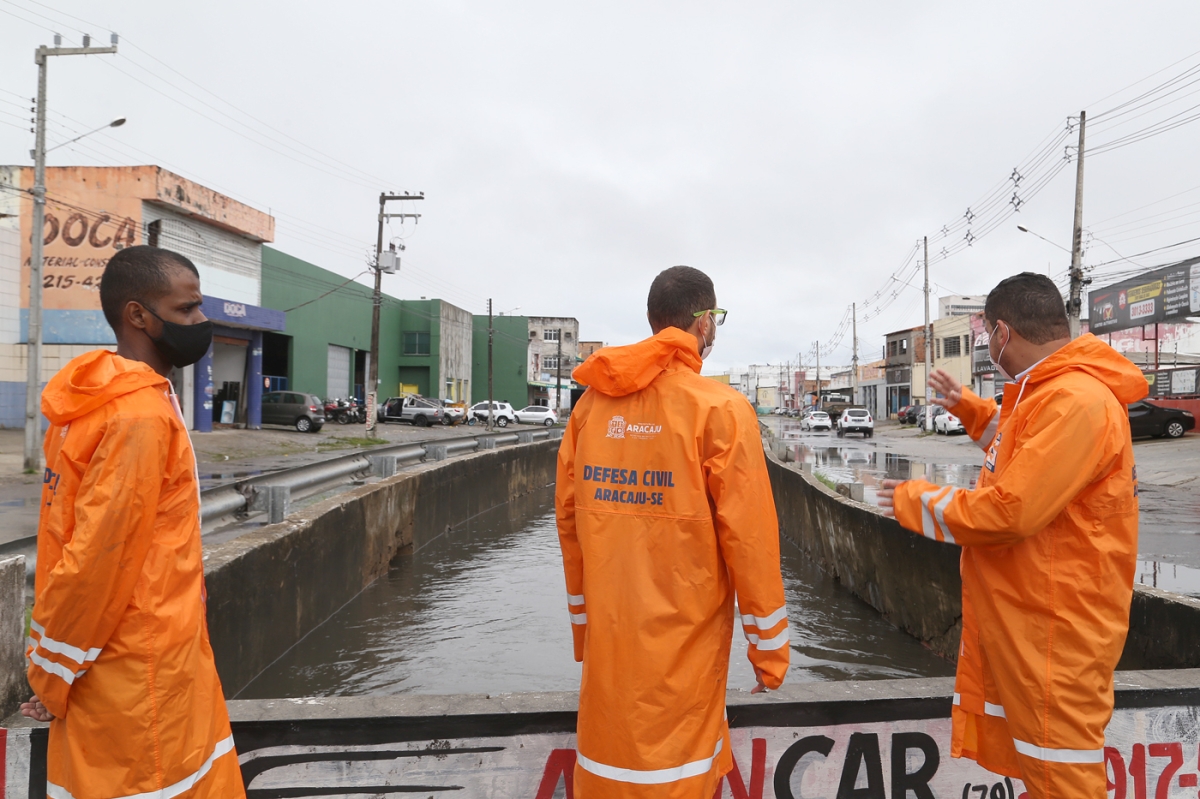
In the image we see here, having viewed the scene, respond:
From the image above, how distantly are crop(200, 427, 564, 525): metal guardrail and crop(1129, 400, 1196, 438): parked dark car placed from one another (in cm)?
2129

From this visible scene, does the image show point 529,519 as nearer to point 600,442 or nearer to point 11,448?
point 600,442

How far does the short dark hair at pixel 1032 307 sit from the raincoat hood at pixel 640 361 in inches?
37.2

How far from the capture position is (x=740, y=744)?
9.36ft

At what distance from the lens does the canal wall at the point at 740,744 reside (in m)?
2.75

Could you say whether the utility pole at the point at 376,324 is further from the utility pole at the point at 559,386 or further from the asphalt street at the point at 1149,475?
the utility pole at the point at 559,386

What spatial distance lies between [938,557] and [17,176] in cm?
2922

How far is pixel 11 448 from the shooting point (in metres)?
19.5

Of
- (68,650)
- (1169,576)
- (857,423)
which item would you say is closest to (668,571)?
(68,650)

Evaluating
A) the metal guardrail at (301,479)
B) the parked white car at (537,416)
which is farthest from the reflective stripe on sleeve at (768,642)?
the parked white car at (537,416)

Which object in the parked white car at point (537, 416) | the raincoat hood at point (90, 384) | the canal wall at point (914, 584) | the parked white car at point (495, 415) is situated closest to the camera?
the raincoat hood at point (90, 384)

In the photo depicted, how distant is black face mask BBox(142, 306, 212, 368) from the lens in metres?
2.18

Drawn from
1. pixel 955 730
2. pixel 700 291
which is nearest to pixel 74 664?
pixel 700 291

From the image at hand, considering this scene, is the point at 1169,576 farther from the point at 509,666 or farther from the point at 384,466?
the point at 384,466

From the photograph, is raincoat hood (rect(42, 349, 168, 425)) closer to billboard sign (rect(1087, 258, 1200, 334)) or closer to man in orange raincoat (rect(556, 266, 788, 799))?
man in orange raincoat (rect(556, 266, 788, 799))
